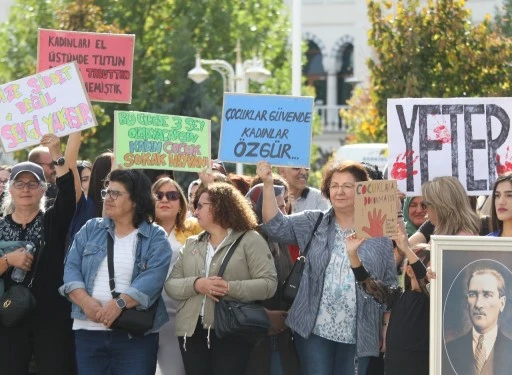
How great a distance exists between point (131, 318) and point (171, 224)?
1244 mm

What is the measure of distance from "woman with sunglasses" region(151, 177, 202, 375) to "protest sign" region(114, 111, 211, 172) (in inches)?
6.2

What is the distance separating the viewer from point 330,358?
873 centimetres

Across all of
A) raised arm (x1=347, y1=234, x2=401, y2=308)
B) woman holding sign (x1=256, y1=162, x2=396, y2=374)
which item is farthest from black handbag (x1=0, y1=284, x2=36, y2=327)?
raised arm (x1=347, y1=234, x2=401, y2=308)

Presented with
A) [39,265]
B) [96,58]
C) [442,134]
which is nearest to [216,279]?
[39,265]

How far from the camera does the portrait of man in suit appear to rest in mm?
7875

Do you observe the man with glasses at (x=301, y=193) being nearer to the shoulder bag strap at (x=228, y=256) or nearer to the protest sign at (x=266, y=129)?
the protest sign at (x=266, y=129)

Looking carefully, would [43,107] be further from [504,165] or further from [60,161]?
[504,165]

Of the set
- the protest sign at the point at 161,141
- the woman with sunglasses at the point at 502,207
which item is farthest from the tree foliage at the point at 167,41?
the woman with sunglasses at the point at 502,207

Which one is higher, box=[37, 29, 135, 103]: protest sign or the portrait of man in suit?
box=[37, 29, 135, 103]: protest sign

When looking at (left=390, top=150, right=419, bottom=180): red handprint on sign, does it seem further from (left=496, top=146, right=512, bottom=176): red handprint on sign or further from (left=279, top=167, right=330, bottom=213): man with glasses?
(left=279, top=167, right=330, bottom=213): man with glasses

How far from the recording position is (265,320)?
8688 mm

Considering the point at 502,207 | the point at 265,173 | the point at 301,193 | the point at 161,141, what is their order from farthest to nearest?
the point at 301,193
the point at 161,141
the point at 265,173
the point at 502,207

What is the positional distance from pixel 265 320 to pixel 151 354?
75 cm

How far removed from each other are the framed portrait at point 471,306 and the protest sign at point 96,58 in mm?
3183
